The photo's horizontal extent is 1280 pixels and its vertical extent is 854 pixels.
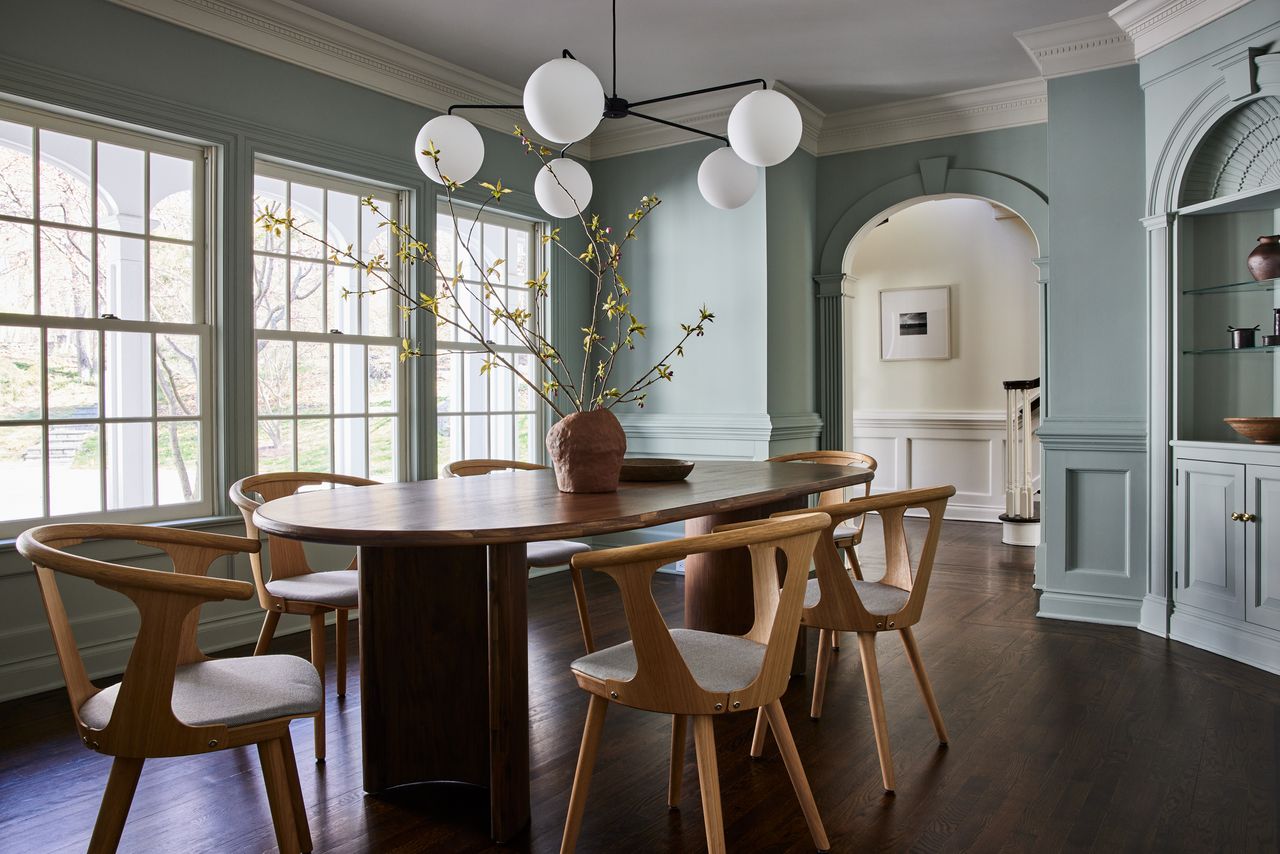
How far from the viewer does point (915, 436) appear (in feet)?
26.1

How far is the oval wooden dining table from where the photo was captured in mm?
2014

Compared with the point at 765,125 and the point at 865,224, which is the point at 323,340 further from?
the point at 865,224

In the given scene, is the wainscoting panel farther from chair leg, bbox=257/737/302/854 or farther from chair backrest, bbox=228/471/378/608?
chair leg, bbox=257/737/302/854

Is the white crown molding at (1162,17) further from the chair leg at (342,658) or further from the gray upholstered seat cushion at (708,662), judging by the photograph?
the chair leg at (342,658)

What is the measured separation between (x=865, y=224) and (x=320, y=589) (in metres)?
4.20

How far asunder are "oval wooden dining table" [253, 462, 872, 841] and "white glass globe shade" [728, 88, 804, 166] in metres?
1.06

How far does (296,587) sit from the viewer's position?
279 cm

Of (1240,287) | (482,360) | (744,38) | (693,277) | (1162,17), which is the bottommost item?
(482,360)

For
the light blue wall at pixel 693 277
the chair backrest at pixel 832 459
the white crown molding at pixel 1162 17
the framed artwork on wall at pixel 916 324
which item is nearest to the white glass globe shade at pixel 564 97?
the chair backrest at pixel 832 459

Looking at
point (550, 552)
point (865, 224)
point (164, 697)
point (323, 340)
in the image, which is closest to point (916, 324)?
point (865, 224)

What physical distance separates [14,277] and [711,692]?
10.3ft

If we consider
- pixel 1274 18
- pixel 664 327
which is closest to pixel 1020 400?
pixel 664 327

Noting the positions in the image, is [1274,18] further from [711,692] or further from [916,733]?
[711,692]

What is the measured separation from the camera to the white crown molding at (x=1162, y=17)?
12.1 ft
